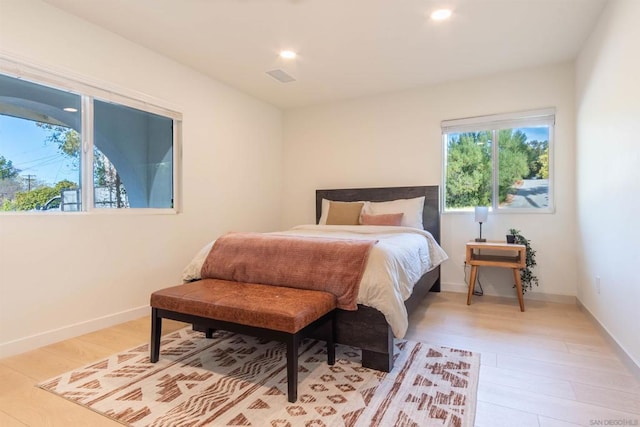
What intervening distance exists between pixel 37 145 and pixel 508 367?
3456 millimetres

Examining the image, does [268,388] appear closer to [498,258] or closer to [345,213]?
[345,213]

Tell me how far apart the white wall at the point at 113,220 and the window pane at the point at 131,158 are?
0.54 ft

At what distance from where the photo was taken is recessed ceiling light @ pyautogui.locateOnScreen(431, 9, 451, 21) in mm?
2375

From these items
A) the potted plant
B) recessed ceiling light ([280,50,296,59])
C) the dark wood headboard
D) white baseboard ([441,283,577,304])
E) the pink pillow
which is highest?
recessed ceiling light ([280,50,296,59])

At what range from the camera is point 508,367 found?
6.31 ft

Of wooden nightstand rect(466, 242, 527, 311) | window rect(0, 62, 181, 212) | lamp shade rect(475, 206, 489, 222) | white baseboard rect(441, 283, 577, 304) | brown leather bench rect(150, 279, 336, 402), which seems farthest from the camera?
lamp shade rect(475, 206, 489, 222)

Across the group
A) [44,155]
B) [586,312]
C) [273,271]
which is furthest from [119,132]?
[586,312]

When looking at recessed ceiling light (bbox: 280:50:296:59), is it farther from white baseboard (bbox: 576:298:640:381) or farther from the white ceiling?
white baseboard (bbox: 576:298:640:381)

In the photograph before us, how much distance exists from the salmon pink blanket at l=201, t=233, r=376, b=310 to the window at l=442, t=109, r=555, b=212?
219cm

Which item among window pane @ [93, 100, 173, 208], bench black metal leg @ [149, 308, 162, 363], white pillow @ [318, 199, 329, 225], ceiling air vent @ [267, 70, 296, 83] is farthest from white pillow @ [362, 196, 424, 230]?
bench black metal leg @ [149, 308, 162, 363]

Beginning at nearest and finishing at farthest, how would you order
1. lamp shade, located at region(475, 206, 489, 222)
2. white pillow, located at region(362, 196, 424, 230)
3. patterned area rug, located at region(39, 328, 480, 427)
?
1. patterned area rug, located at region(39, 328, 480, 427)
2. lamp shade, located at region(475, 206, 489, 222)
3. white pillow, located at region(362, 196, 424, 230)

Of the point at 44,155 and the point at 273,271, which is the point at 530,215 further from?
the point at 44,155

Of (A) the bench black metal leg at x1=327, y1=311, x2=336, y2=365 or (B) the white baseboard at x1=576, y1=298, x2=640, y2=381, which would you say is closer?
(B) the white baseboard at x1=576, y1=298, x2=640, y2=381

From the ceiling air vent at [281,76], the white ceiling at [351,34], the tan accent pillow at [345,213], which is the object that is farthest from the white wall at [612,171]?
the ceiling air vent at [281,76]
